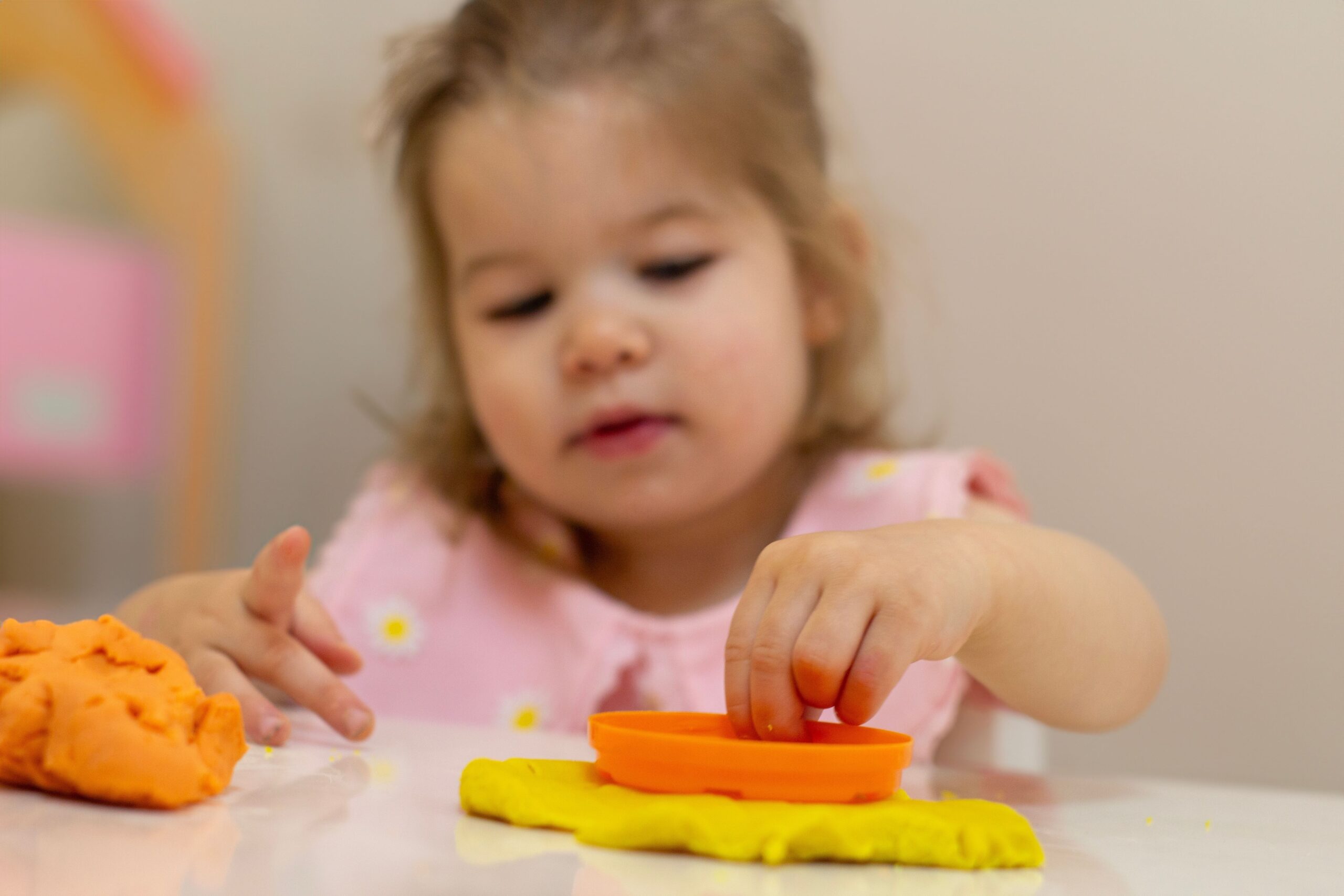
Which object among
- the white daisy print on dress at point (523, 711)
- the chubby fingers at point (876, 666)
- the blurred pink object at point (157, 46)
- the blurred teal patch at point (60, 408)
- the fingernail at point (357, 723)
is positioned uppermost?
the blurred pink object at point (157, 46)

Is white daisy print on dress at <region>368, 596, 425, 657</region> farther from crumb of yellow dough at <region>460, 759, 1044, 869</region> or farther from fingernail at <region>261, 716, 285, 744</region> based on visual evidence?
crumb of yellow dough at <region>460, 759, 1044, 869</region>

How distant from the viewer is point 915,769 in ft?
1.92

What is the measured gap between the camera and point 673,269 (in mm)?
823

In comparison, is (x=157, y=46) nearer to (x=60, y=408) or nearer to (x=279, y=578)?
(x=60, y=408)

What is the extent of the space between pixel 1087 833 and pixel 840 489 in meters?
0.47

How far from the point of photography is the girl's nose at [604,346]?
0.78m

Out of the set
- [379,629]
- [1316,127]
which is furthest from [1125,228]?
[379,629]

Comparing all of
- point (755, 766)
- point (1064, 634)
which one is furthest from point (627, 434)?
point (755, 766)

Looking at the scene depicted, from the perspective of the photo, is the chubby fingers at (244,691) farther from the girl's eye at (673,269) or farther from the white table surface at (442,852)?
the girl's eye at (673,269)

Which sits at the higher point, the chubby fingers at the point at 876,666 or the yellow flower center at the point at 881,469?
the chubby fingers at the point at 876,666

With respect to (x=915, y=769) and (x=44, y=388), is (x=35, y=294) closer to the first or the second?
(x=44, y=388)

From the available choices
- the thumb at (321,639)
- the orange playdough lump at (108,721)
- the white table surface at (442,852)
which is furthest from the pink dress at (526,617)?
the orange playdough lump at (108,721)

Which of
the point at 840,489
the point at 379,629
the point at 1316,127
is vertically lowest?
the point at 379,629

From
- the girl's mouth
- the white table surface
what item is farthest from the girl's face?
the white table surface
